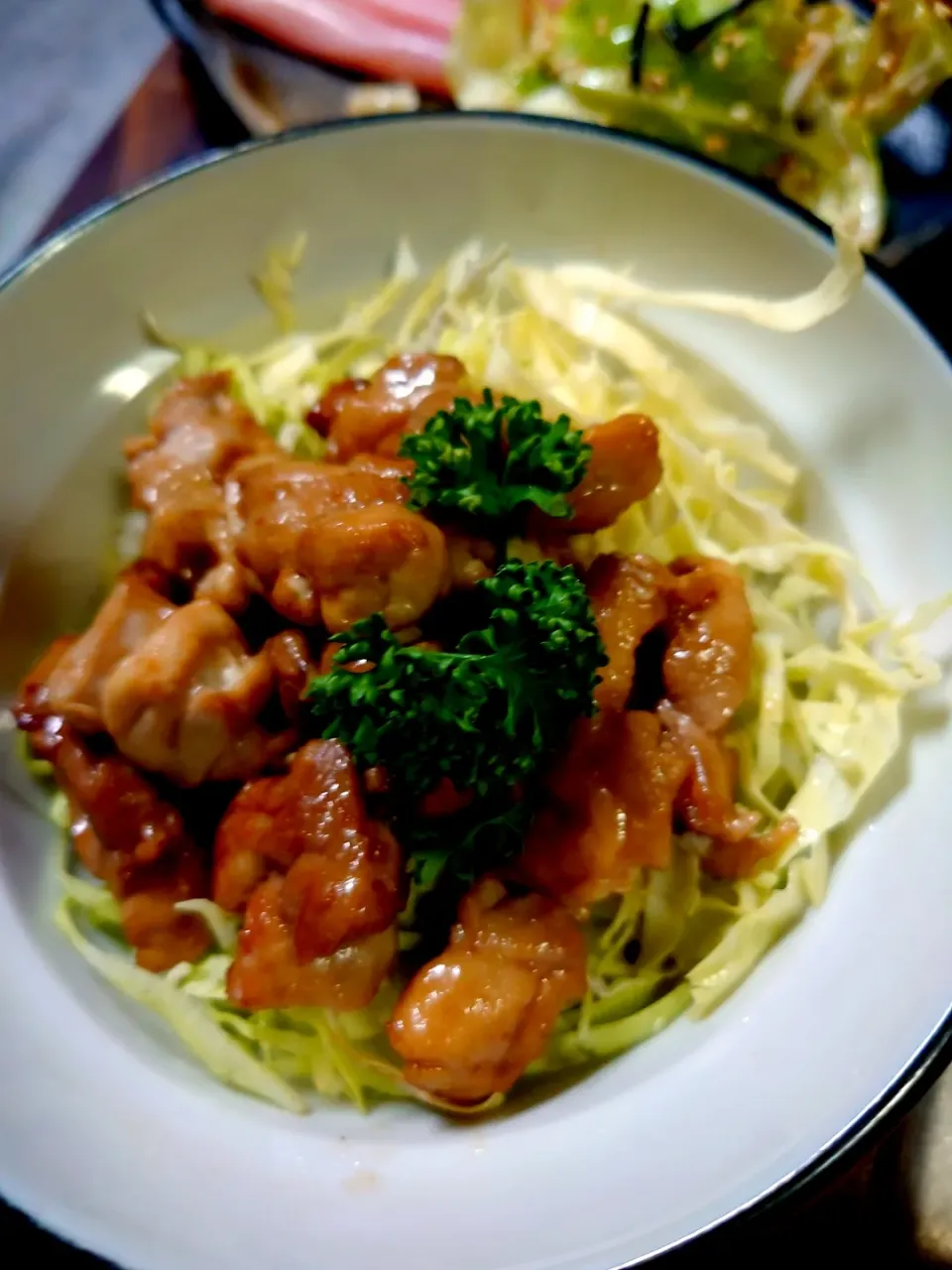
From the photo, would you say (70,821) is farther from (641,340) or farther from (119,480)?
(641,340)

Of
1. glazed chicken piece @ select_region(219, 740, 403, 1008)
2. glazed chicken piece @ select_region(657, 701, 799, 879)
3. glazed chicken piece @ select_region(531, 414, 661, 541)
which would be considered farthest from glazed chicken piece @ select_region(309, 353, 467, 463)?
glazed chicken piece @ select_region(657, 701, 799, 879)

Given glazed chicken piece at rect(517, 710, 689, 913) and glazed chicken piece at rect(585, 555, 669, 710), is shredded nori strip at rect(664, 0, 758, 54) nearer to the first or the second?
glazed chicken piece at rect(585, 555, 669, 710)

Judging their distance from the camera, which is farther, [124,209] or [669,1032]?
[124,209]

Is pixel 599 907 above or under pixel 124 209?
under

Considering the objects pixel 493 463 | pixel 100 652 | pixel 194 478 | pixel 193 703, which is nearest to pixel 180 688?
pixel 193 703

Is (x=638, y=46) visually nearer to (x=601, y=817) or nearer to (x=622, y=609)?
(x=622, y=609)

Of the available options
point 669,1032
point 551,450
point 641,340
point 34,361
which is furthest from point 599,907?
point 34,361

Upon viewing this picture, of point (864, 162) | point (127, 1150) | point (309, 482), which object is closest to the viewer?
point (127, 1150)
